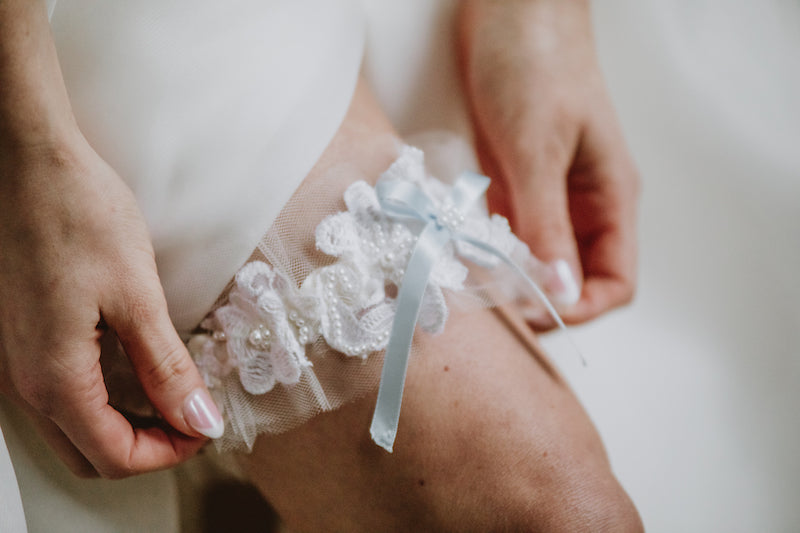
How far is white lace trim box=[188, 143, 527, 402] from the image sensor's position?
1.82 ft

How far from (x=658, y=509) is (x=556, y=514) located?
1.51 feet

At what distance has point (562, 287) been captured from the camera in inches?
30.3

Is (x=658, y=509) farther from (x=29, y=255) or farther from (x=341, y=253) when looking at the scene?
(x=29, y=255)

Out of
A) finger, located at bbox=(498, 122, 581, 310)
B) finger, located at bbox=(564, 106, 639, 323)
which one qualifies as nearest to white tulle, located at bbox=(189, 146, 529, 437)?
finger, located at bbox=(498, 122, 581, 310)

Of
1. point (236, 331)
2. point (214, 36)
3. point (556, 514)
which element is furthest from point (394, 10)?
point (556, 514)

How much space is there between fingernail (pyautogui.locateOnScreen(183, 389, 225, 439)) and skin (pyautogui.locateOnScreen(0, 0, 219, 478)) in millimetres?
39

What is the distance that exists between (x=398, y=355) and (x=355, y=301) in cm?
8

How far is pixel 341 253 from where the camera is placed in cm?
57

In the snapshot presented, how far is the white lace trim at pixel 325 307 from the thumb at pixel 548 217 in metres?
0.26

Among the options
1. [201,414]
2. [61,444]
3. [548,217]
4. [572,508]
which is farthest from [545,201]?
[61,444]

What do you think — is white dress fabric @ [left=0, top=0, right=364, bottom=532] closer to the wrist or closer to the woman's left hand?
the wrist

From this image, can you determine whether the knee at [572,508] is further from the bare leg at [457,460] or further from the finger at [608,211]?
the finger at [608,211]

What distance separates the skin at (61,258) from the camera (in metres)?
0.47

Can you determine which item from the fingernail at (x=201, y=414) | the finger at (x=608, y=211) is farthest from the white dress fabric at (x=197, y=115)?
the finger at (x=608, y=211)
